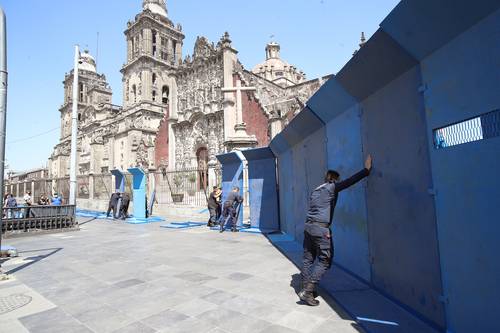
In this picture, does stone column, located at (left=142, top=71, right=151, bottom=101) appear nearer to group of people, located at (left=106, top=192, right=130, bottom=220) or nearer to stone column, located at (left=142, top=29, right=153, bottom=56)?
stone column, located at (left=142, top=29, right=153, bottom=56)

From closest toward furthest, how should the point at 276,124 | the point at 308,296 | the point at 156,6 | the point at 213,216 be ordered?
the point at 308,296, the point at 213,216, the point at 276,124, the point at 156,6

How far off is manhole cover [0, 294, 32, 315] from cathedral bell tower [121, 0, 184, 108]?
40352mm

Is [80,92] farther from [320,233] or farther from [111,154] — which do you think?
[320,233]

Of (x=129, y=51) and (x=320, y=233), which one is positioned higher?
(x=129, y=51)

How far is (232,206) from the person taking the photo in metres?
10.2

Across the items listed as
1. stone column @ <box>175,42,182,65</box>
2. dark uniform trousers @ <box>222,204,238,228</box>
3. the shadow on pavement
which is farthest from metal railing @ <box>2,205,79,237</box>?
stone column @ <box>175,42,182,65</box>

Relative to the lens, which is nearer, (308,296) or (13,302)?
(308,296)

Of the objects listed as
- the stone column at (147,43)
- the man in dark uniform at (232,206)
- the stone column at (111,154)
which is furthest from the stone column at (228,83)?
the stone column at (147,43)

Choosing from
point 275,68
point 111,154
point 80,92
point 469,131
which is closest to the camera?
point 469,131

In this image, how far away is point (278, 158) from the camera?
9.48m

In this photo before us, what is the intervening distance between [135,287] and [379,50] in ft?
15.4

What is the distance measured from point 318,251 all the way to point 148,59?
46.5 metres

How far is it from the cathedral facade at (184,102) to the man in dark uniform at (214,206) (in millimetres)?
2376

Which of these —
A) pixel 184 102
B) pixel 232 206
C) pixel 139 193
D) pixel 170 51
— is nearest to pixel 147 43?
pixel 170 51
